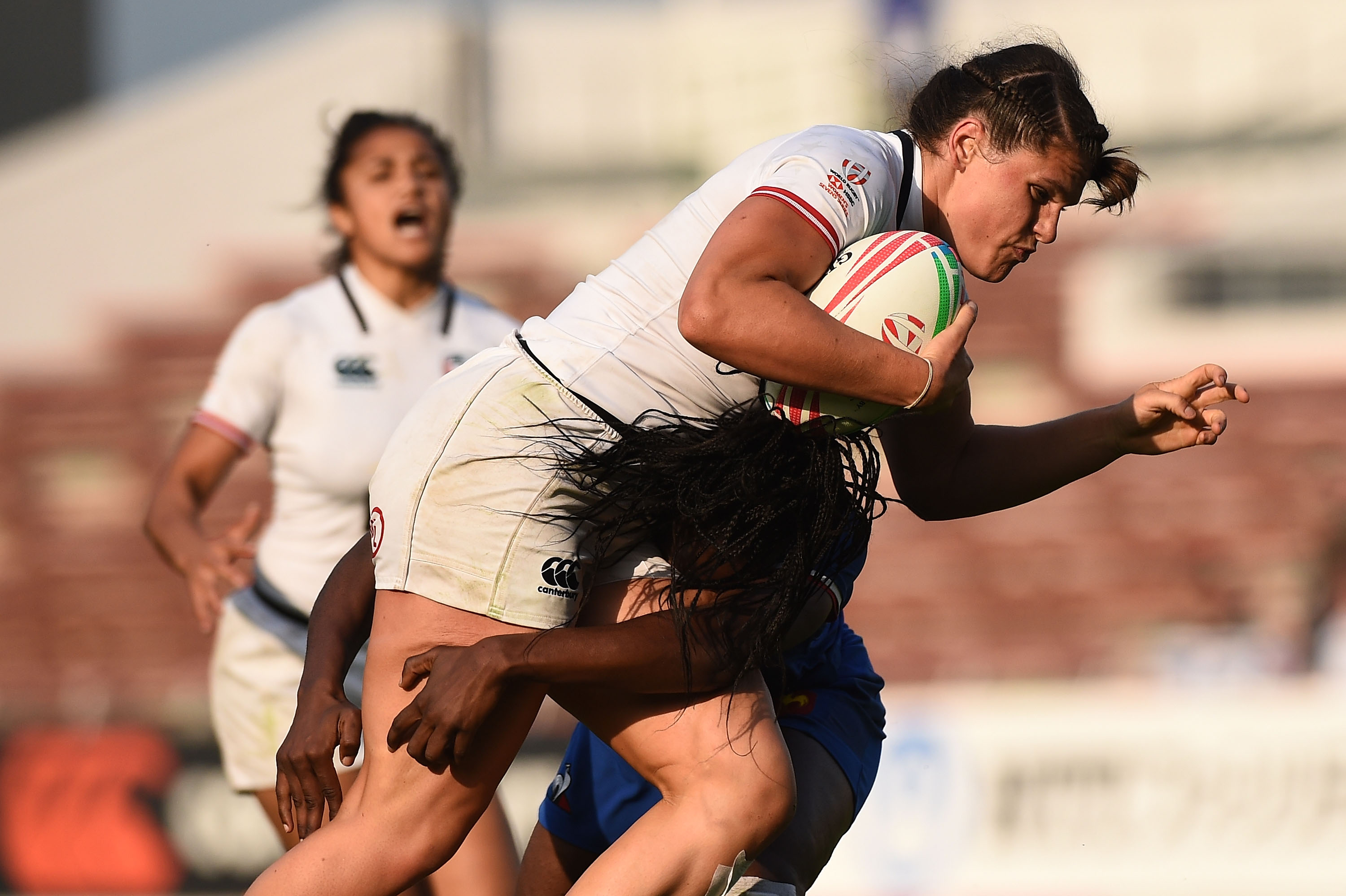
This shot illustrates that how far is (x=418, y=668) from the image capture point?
2570 mm

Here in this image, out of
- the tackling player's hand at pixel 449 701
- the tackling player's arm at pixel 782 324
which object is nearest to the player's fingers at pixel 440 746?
the tackling player's hand at pixel 449 701

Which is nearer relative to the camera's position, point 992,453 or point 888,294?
point 888,294

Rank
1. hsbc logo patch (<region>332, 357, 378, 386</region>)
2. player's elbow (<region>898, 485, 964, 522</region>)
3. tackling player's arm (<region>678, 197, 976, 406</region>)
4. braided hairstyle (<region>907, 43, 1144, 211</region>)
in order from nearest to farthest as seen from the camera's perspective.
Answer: tackling player's arm (<region>678, 197, 976, 406</region>) < braided hairstyle (<region>907, 43, 1144, 211</region>) < player's elbow (<region>898, 485, 964, 522</region>) < hsbc logo patch (<region>332, 357, 378, 386</region>)

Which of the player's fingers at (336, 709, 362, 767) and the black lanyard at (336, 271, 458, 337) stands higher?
the black lanyard at (336, 271, 458, 337)

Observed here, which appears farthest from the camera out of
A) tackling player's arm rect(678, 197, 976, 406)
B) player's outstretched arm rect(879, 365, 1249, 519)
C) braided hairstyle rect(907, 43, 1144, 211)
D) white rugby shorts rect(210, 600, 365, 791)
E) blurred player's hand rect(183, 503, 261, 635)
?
white rugby shorts rect(210, 600, 365, 791)

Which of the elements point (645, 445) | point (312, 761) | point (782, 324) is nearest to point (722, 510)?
Result: point (645, 445)

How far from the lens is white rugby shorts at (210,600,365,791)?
416 cm

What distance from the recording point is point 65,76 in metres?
28.0

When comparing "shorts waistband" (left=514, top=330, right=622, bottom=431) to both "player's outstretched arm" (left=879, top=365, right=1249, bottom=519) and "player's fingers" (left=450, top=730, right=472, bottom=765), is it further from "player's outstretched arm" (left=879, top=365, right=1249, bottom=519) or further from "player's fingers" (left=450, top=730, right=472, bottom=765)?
"player's outstretched arm" (left=879, top=365, right=1249, bottom=519)

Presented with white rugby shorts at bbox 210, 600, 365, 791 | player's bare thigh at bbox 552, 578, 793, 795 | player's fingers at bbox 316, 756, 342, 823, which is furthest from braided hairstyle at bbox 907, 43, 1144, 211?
white rugby shorts at bbox 210, 600, 365, 791

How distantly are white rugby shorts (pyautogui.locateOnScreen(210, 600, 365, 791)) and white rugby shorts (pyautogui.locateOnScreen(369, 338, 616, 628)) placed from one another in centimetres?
158

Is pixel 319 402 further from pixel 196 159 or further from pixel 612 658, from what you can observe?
pixel 196 159

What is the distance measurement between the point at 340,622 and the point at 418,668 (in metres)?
0.47

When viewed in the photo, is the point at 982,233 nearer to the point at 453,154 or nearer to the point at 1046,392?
the point at 453,154
